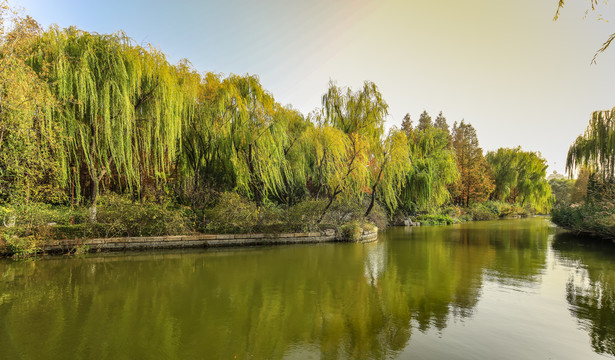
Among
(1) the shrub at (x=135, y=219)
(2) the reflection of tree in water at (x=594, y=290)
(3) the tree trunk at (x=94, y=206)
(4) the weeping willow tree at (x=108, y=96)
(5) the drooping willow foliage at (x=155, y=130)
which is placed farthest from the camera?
(1) the shrub at (x=135, y=219)

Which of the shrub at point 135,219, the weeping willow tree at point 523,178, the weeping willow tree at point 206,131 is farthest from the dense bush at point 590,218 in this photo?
the shrub at point 135,219

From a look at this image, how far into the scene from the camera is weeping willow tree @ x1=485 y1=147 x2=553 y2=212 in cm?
3159

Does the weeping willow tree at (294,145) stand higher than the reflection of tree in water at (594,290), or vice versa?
the weeping willow tree at (294,145)

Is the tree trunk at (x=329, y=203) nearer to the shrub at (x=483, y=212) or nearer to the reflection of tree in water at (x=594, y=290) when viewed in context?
the reflection of tree in water at (x=594, y=290)

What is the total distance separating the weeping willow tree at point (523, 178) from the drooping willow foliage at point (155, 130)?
59.8 feet

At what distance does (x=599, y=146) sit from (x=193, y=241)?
1991 cm

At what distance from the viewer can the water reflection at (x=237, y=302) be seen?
3.92 m

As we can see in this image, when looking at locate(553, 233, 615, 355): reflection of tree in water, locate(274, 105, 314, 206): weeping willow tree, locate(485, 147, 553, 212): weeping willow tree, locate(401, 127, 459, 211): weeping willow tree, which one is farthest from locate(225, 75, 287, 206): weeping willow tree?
locate(485, 147, 553, 212): weeping willow tree

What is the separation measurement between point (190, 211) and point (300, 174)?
5.27m

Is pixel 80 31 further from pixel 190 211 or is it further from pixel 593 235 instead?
pixel 593 235

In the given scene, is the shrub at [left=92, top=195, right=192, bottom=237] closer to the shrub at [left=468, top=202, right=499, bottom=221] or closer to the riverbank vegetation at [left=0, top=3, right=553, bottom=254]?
the riverbank vegetation at [left=0, top=3, right=553, bottom=254]

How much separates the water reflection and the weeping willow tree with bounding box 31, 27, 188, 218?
11.4 feet

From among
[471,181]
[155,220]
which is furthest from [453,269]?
[471,181]

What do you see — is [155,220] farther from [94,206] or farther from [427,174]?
[427,174]
